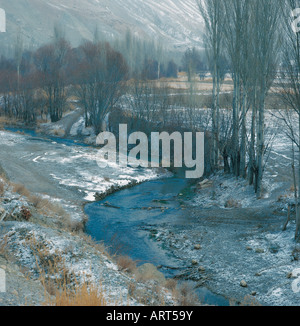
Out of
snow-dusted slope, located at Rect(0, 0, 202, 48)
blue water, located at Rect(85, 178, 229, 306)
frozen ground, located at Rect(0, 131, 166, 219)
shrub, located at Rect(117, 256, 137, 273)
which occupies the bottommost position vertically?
blue water, located at Rect(85, 178, 229, 306)

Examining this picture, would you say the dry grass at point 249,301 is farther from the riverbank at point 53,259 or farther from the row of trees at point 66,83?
the row of trees at point 66,83

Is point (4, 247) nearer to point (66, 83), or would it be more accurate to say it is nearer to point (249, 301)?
point (249, 301)

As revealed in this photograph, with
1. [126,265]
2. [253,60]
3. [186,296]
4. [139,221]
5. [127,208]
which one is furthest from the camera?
[127,208]

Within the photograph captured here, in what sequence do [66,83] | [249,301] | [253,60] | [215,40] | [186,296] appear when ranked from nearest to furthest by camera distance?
[186,296] < [249,301] < [253,60] < [215,40] < [66,83]

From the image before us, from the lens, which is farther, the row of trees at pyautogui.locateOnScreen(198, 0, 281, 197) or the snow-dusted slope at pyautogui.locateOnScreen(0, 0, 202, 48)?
the snow-dusted slope at pyautogui.locateOnScreen(0, 0, 202, 48)

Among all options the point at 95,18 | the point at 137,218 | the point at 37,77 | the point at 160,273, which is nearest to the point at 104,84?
the point at 37,77

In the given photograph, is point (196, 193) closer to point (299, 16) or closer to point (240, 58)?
point (240, 58)

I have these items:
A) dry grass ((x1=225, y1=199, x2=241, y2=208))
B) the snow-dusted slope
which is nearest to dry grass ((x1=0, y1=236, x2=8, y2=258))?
dry grass ((x1=225, y1=199, x2=241, y2=208))

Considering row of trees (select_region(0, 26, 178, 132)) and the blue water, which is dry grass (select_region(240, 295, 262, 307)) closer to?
the blue water

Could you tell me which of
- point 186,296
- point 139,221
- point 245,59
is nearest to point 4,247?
point 186,296

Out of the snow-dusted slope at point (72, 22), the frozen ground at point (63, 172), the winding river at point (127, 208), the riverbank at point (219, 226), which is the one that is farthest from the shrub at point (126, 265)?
the snow-dusted slope at point (72, 22)

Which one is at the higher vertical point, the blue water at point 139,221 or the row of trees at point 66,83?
the row of trees at point 66,83

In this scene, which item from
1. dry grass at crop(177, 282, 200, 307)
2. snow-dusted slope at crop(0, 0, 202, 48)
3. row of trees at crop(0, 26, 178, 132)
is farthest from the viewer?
snow-dusted slope at crop(0, 0, 202, 48)

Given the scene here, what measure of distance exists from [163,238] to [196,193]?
5745 mm
